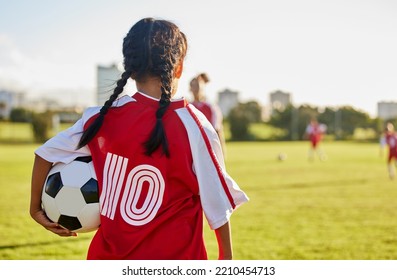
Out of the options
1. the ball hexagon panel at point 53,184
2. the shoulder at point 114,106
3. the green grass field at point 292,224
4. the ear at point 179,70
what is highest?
the ear at point 179,70

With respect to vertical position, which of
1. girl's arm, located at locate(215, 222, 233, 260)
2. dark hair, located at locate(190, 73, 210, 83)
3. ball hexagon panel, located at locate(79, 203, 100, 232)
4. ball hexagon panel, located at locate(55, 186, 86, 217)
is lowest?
girl's arm, located at locate(215, 222, 233, 260)

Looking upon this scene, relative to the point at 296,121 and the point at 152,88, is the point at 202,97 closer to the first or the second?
the point at 152,88

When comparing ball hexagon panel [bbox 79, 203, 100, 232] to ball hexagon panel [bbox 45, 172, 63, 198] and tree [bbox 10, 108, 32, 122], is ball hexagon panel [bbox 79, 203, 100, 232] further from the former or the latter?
tree [bbox 10, 108, 32, 122]

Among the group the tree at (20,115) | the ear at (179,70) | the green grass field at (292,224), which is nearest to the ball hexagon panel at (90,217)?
the ear at (179,70)

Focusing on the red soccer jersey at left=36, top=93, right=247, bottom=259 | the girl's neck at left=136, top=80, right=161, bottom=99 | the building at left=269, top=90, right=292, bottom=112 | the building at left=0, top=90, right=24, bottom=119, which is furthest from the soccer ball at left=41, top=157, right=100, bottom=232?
the building at left=269, top=90, right=292, bottom=112

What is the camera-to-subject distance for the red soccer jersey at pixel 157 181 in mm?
1688

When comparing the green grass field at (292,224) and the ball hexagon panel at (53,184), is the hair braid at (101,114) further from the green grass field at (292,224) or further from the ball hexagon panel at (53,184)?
the green grass field at (292,224)

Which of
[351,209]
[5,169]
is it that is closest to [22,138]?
[5,169]

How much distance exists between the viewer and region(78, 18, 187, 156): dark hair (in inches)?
67.7

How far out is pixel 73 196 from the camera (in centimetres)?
190

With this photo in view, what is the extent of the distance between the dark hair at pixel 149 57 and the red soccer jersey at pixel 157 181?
0.11ft

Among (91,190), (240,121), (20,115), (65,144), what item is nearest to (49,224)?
(91,190)

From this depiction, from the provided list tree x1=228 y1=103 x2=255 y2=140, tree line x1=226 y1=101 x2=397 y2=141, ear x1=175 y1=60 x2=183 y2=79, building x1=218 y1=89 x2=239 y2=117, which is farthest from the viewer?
tree x1=228 y1=103 x2=255 y2=140

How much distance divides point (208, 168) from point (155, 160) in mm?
167
